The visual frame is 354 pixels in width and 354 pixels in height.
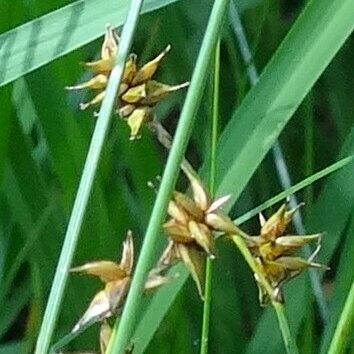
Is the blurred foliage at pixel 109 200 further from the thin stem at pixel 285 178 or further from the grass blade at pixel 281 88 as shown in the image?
the grass blade at pixel 281 88

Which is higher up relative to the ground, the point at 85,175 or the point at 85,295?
the point at 85,175

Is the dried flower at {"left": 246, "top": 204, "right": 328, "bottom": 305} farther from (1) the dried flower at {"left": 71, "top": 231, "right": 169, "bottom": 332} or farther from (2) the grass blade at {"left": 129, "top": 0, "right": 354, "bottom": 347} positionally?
(2) the grass blade at {"left": 129, "top": 0, "right": 354, "bottom": 347}

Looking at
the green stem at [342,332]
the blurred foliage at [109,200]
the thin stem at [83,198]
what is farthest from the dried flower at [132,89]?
the blurred foliage at [109,200]

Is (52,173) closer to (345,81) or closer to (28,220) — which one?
(28,220)

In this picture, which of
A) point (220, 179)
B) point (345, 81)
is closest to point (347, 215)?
point (220, 179)

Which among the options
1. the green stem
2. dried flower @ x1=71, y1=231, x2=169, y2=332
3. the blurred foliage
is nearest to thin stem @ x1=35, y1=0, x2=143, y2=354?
dried flower @ x1=71, y1=231, x2=169, y2=332

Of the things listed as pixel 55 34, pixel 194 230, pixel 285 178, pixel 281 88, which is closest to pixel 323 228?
pixel 285 178
